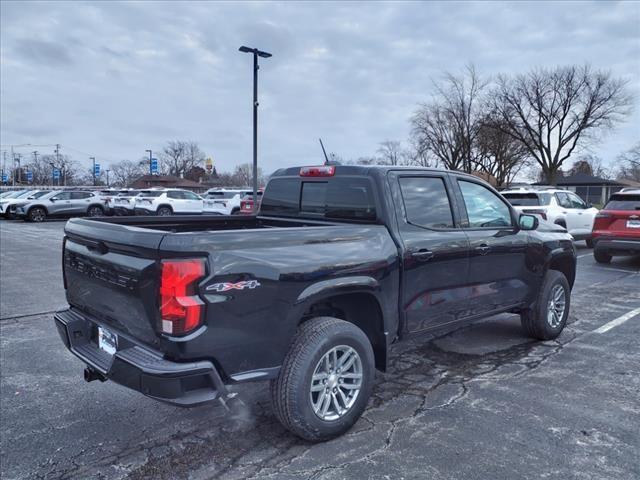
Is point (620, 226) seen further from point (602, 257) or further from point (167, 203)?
point (167, 203)

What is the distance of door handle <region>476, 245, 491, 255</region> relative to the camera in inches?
176

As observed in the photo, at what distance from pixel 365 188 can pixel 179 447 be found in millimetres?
2271

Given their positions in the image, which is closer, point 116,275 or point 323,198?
point 116,275

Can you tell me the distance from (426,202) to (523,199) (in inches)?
420

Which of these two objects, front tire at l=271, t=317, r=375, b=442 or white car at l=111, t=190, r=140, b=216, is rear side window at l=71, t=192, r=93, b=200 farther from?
front tire at l=271, t=317, r=375, b=442

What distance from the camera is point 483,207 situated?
15.7ft

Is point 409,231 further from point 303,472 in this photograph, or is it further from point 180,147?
point 180,147

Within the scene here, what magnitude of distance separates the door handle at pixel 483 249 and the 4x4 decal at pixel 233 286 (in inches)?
91.8

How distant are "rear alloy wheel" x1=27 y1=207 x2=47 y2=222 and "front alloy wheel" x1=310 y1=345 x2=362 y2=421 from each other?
26.4 metres

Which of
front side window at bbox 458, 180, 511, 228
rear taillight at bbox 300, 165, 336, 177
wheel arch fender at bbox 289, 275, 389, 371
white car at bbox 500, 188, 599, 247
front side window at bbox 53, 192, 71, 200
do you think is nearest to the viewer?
wheel arch fender at bbox 289, 275, 389, 371

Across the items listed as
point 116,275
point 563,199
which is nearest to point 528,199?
point 563,199

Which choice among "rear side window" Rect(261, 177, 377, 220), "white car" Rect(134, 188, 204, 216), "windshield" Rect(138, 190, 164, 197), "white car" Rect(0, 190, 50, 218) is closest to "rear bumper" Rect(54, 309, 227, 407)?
"rear side window" Rect(261, 177, 377, 220)

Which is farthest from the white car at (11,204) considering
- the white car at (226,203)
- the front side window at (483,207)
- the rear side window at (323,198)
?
the front side window at (483,207)

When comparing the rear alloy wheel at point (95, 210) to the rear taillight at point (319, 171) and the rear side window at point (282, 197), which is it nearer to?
the rear side window at point (282, 197)
